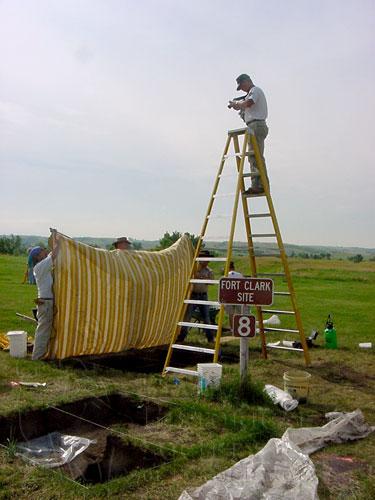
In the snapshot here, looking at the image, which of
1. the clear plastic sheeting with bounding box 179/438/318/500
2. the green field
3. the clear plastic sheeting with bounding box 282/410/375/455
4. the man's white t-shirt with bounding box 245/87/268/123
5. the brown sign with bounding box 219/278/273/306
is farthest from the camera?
the man's white t-shirt with bounding box 245/87/268/123

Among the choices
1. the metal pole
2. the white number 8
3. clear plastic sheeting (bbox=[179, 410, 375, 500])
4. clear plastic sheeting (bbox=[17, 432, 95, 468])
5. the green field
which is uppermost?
the white number 8

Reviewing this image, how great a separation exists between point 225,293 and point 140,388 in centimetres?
166

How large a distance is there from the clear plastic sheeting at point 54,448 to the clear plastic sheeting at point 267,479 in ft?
5.55

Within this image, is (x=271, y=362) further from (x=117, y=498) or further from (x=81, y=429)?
(x=117, y=498)

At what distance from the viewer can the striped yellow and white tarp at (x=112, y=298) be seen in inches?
302

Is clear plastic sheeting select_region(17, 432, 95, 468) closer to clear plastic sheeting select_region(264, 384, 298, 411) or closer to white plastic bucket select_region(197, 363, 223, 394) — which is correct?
white plastic bucket select_region(197, 363, 223, 394)

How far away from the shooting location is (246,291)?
5.30 metres

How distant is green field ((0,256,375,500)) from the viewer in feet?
11.1

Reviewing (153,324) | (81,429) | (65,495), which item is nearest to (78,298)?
(153,324)

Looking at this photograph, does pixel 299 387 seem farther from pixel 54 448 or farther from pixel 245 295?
pixel 54 448

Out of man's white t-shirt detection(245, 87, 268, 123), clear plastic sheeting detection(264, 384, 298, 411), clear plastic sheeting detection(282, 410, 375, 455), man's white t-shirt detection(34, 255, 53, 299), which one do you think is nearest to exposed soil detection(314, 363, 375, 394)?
clear plastic sheeting detection(264, 384, 298, 411)

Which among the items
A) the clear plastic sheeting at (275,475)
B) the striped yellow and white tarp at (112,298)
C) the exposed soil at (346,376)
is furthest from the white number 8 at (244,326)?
the striped yellow and white tarp at (112,298)

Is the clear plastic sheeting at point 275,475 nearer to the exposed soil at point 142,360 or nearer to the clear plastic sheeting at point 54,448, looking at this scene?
the clear plastic sheeting at point 54,448

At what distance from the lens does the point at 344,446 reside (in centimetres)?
418
